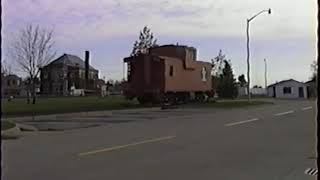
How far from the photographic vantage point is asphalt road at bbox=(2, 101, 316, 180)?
1129cm

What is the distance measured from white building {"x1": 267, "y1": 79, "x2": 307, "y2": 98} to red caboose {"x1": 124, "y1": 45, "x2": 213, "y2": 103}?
62.1 m

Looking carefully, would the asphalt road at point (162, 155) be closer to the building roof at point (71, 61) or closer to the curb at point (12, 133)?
the curb at point (12, 133)

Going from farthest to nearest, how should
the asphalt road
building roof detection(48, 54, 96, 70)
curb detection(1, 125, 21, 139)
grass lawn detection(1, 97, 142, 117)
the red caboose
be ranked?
building roof detection(48, 54, 96, 70) < the red caboose < grass lawn detection(1, 97, 142, 117) < curb detection(1, 125, 21, 139) < the asphalt road

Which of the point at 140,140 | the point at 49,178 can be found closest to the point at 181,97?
the point at 140,140

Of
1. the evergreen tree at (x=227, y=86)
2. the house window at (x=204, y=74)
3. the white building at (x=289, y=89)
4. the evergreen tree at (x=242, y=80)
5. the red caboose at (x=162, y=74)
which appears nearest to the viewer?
the red caboose at (x=162, y=74)

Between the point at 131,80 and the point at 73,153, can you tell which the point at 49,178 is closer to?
the point at 73,153

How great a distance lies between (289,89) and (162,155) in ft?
339

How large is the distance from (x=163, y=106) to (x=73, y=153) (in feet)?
105

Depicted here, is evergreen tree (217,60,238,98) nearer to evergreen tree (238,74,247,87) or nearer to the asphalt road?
evergreen tree (238,74,247,87)

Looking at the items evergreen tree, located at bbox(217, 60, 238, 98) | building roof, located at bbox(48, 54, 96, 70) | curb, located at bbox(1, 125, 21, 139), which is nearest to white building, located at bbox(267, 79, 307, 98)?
evergreen tree, located at bbox(217, 60, 238, 98)

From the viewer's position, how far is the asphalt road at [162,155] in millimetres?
11289

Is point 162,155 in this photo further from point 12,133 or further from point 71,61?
point 71,61

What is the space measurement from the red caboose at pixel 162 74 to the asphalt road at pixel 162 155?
83.9ft


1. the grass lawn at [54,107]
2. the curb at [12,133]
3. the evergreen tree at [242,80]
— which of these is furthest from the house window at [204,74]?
the evergreen tree at [242,80]
